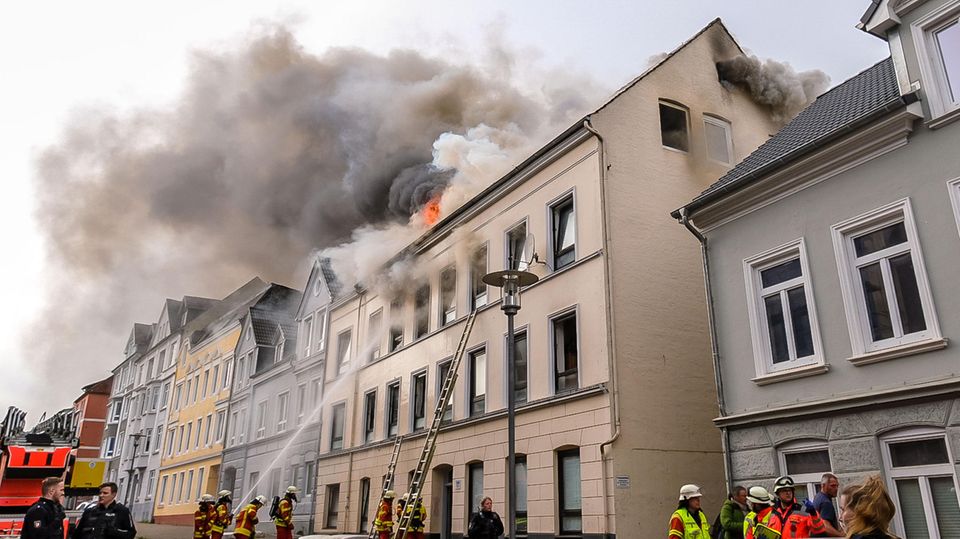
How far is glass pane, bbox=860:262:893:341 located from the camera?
10.4m

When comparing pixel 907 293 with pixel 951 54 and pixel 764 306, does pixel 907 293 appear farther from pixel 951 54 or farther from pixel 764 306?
pixel 951 54

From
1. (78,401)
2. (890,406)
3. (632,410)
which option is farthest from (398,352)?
(78,401)

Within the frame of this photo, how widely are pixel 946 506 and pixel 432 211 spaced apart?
17248 mm

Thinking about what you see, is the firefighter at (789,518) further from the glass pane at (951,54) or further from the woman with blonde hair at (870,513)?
the glass pane at (951,54)

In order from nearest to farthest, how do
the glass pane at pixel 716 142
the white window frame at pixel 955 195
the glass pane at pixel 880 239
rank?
1. the white window frame at pixel 955 195
2. the glass pane at pixel 880 239
3. the glass pane at pixel 716 142

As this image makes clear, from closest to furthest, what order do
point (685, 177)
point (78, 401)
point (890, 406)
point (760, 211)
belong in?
point (890, 406), point (760, 211), point (685, 177), point (78, 401)

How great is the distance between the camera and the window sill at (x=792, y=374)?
10.8 m

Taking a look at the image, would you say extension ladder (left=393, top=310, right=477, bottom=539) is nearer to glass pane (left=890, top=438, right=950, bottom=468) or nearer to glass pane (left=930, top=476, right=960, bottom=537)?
glass pane (left=890, top=438, right=950, bottom=468)

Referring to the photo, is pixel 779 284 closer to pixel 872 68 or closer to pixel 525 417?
pixel 872 68

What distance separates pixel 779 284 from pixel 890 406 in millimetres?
2817

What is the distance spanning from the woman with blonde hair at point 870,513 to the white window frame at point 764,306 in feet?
25.2

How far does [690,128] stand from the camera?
60.2 ft

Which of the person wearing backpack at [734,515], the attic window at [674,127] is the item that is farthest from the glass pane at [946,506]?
the attic window at [674,127]

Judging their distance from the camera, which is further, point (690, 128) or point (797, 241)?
point (690, 128)
